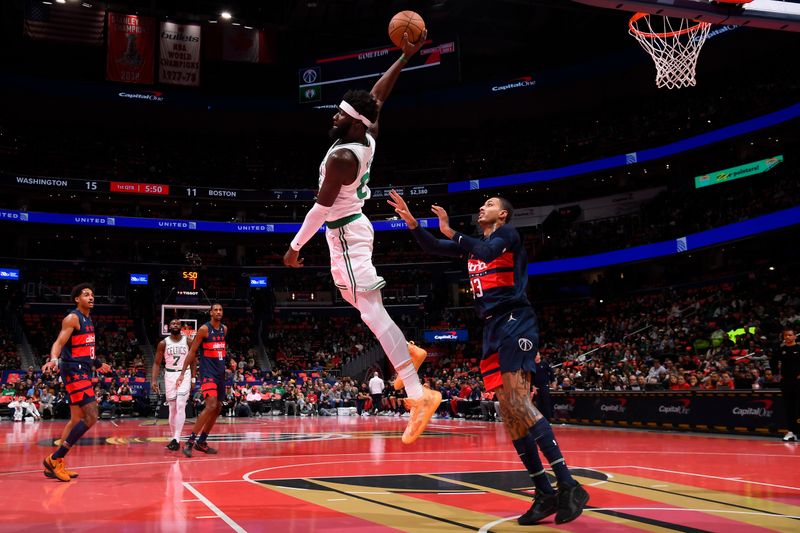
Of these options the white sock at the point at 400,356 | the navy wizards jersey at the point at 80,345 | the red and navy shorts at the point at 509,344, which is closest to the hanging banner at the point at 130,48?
the navy wizards jersey at the point at 80,345

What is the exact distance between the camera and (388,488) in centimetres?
641

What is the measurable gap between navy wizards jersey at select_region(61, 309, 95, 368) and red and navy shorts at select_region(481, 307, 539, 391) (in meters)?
5.23

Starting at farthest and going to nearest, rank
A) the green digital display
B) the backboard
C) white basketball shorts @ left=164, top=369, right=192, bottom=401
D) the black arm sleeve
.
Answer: the green digital display
white basketball shorts @ left=164, top=369, right=192, bottom=401
the backboard
the black arm sleeve

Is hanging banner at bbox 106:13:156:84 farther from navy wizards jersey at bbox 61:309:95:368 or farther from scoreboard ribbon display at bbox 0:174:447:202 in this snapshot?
navy wizards jersey at bbox 61:309:95:368

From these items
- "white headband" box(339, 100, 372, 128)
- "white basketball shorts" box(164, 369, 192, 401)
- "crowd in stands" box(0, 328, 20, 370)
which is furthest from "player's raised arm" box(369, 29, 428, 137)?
"crowd in stands" box(0, 328, 20, 370)

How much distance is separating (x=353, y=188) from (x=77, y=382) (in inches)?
194

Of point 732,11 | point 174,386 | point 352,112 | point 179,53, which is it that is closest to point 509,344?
point 352,112

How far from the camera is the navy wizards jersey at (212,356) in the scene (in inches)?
424

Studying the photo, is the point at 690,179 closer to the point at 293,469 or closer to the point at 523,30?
the point at 523,30

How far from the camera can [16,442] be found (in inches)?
504

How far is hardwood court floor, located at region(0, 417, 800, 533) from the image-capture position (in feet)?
15.5

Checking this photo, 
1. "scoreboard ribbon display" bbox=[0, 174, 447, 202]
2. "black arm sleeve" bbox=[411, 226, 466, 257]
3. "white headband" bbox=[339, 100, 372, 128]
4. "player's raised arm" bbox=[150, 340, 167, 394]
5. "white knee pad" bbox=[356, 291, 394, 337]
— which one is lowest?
"player's raised arm" bbox=[150, 340, 167, 394]

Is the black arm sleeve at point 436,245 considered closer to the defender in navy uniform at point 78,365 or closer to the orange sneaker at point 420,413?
the orange sneaker at point 420,413

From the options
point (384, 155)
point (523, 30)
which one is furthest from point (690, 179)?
point (384, 155)
